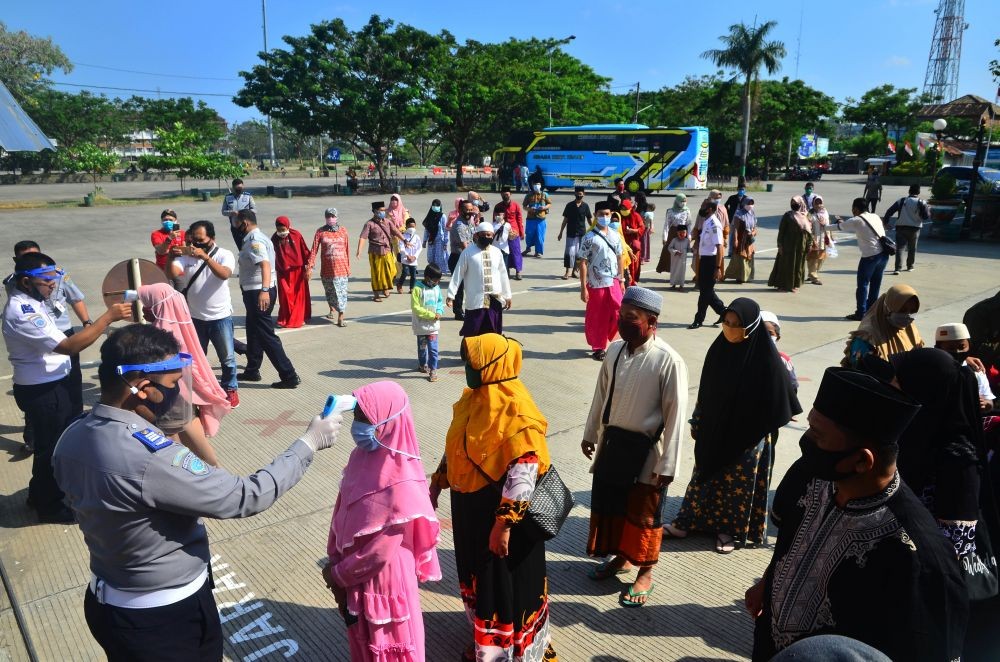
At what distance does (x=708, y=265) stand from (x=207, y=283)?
6.55 m

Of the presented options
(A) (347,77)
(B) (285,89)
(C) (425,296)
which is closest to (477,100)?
(A) (347,77)

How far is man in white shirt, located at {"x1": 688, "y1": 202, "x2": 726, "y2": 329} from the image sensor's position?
9.30 m

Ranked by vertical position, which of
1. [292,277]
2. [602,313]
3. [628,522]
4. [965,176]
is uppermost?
[965,176]

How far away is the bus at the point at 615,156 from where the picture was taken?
3247cm

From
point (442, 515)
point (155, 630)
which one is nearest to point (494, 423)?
point (155, 630)

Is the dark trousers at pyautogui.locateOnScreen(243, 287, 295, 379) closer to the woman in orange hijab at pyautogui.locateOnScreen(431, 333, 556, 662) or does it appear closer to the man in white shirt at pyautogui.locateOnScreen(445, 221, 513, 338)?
the man in white shirt at pyautogui.locateOnScreen(445, 221, 513, 338)

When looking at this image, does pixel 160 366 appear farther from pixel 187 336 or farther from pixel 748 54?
pixel 748 54

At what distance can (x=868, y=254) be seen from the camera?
9.64 metres

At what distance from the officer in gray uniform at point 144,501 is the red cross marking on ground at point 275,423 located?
370 cm

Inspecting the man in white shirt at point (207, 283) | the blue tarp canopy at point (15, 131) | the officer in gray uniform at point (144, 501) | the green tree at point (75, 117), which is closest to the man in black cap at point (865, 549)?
the officer in gray uniform at point (144, 501)

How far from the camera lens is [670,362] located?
11.7 feet

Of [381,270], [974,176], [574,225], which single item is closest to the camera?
[381,270]

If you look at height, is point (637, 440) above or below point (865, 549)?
below

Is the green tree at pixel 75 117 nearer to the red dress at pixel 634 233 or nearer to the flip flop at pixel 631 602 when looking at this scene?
the red dress at pixel 634 233
